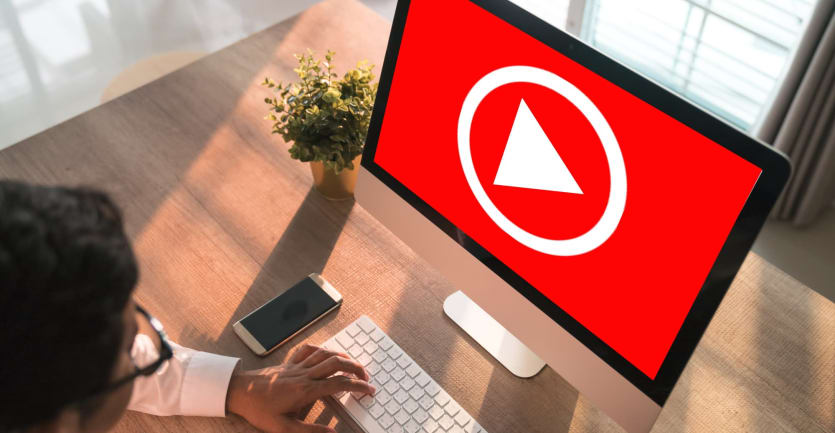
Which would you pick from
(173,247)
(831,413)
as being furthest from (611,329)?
(173,247)

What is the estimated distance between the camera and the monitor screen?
2.54 feet

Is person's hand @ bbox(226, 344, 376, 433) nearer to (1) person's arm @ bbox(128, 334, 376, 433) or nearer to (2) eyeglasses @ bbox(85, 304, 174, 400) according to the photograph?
(1) person's arm @ bbox(128, 334, 376, 433)

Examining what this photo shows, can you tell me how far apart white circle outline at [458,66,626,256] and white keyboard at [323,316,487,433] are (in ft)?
0.88

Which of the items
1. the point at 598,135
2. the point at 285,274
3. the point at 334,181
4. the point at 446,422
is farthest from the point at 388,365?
the point at 598,135

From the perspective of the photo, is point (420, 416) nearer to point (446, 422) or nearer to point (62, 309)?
point (446, 422)

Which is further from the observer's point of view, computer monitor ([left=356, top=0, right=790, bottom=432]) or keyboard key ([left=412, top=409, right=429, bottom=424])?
keyboard key ([left=412, top=409, right=429, bottom=424])

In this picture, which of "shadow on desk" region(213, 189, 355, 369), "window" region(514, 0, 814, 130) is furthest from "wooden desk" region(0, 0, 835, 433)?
"window" region(514, 0, 814, 130)

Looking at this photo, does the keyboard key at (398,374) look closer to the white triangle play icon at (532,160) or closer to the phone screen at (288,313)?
the phone screen at (288,313)

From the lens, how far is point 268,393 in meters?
1.00

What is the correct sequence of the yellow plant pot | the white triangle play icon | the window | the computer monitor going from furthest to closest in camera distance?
the window, the yellow plant pot, the white triangle play icon, the computer monitor

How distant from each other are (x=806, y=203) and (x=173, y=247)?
204 cm

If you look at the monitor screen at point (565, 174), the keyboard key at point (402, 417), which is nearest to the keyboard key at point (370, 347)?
the keyboard key at point (402, 417)

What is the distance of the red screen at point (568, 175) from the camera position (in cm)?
77

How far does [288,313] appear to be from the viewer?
44.9 inches
